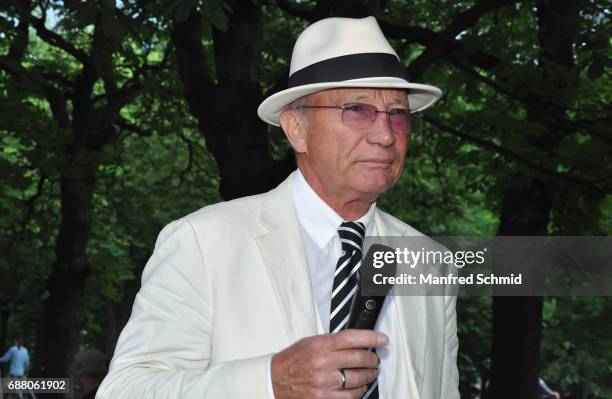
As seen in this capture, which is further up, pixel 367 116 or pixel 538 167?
pixel 538 167

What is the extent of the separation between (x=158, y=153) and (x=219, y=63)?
17297 mm

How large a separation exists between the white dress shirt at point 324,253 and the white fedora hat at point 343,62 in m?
0.37

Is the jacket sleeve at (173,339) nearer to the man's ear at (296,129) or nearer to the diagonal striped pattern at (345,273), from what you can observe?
the diagonal striped pattern at (345,273)

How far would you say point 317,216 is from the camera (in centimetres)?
371

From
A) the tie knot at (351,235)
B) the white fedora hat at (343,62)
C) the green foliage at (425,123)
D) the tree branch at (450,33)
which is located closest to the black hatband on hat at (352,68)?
the white fedora hat at (343,62)

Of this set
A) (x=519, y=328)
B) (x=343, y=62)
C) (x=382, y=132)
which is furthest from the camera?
(x=519, y=328)

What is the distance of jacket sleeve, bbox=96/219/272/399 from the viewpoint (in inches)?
115

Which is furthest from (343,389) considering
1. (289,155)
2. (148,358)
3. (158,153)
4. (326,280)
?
(158,153)

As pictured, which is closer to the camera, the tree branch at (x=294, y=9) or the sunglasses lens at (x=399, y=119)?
the sunglasses lens at (x=399, y=119)

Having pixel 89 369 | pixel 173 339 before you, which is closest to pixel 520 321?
pixel 89 369

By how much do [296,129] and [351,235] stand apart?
0.54 meters

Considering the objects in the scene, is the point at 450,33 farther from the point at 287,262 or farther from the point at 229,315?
the point at 229,315

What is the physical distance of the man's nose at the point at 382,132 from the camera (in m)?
3.54

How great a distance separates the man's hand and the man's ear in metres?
1.35
